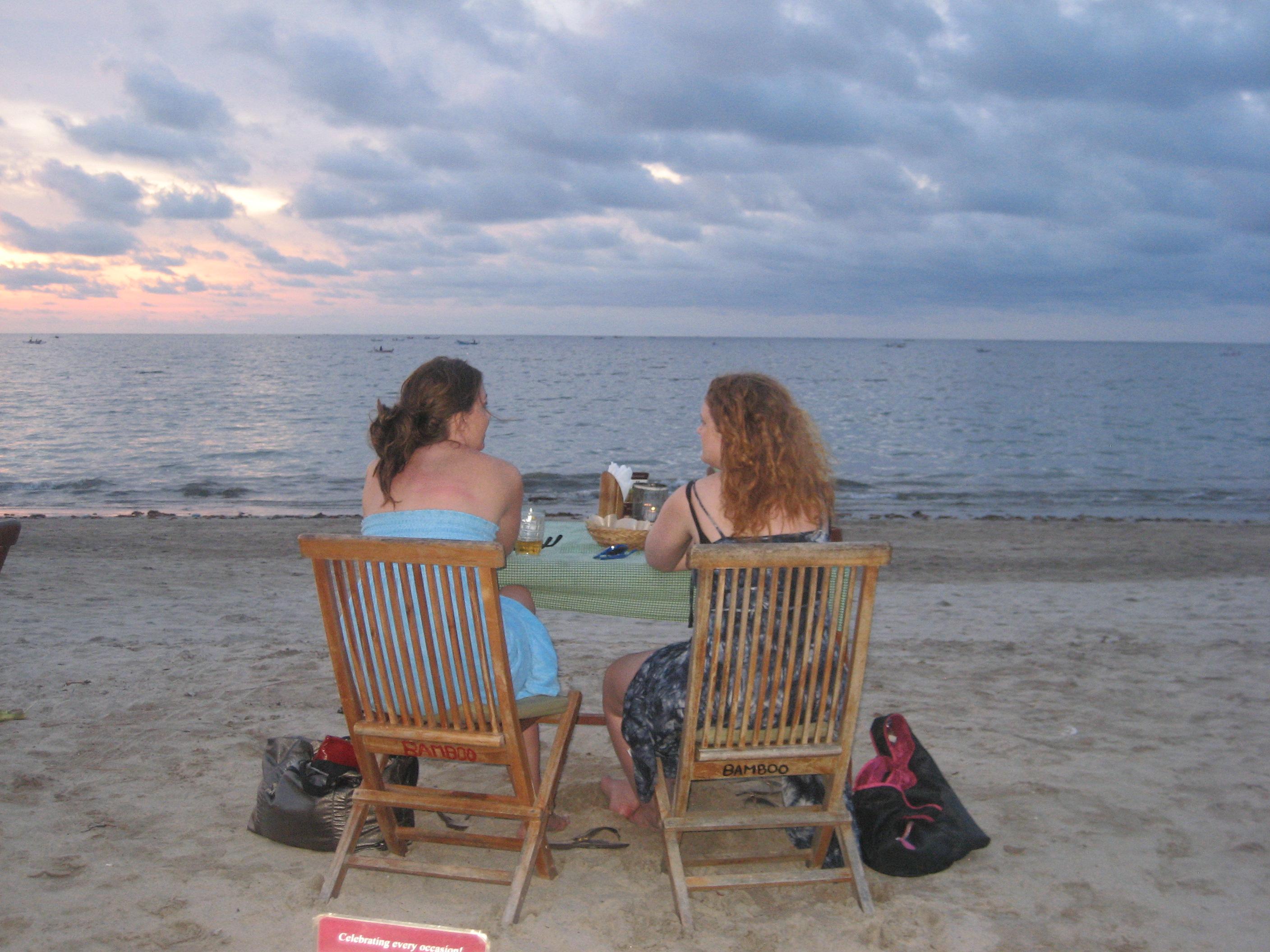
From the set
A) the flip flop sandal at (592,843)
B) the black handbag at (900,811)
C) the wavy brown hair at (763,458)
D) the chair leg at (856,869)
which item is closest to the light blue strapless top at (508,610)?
the flip flop sandal at (592,843)

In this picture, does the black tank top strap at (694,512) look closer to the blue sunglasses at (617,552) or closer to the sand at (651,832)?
the blue sunglasses at (617,552)

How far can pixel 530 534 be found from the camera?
316cm

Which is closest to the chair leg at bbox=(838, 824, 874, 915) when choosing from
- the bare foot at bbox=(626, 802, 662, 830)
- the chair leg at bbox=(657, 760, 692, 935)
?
the chair leg at bbox=(657, 760, 692, 935)

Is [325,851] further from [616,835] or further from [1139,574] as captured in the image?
[1139,574]

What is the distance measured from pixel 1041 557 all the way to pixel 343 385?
4116cm

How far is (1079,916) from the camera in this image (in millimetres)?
2551

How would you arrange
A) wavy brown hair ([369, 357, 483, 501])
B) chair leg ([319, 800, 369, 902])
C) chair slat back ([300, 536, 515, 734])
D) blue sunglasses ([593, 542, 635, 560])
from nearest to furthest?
1. chair slat back ([300, 536, 515, 734])
2. chair leg ([319, 800, 369, 902])
3. wavy brown hair ([369, 357, 483, 501])
4. blue sunglasses ([593, 542, 635, 560])

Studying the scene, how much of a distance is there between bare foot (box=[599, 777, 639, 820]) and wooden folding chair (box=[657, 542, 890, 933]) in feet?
1.87

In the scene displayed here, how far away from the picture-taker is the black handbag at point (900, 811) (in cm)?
277

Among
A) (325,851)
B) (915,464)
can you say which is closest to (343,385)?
(915,464)

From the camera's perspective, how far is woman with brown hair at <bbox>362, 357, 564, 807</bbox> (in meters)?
2.62

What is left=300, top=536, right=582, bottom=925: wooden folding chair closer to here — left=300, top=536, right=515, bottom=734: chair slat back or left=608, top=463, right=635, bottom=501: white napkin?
left=300, top=536, right=515, bottom=734: chair slat back

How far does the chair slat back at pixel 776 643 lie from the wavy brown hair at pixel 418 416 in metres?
0.90

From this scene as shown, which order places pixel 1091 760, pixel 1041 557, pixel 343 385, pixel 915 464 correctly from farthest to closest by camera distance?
pixel 343 385 < pixel 915 464 < pixel 1041 557 < pixel 1091 760
